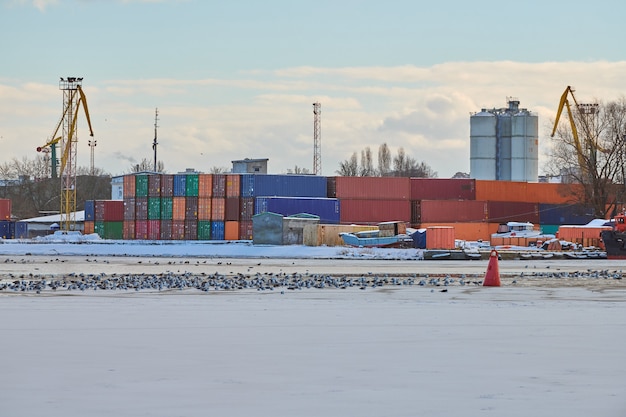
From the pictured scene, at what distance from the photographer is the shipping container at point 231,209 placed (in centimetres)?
7688

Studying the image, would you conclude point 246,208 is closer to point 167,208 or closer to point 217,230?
point 217,230

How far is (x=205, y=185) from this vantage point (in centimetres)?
7775

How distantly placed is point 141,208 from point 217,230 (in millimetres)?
7631

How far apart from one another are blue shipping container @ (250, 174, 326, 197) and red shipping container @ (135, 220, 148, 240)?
9.21 metres

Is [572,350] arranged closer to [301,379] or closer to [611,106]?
[301,379]

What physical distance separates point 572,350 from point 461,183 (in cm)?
7079

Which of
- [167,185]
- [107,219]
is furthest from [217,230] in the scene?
[107,219]

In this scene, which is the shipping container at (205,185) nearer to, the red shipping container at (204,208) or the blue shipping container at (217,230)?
the red shipping container at (204,208)

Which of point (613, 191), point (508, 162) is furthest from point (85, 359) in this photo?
point (508, 162)

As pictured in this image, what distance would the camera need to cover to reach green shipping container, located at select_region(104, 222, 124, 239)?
274ft

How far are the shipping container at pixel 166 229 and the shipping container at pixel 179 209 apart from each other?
62 cm

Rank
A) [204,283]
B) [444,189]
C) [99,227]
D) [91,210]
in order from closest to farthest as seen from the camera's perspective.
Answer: [204,283] < [444,189] < [99,227] < [91,210]

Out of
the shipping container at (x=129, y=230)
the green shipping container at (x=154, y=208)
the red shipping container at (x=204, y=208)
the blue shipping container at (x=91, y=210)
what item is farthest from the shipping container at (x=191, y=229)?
the blue shipping container at (x=91, y=210)

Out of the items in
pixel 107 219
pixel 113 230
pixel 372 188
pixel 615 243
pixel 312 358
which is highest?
pixel 372 188
